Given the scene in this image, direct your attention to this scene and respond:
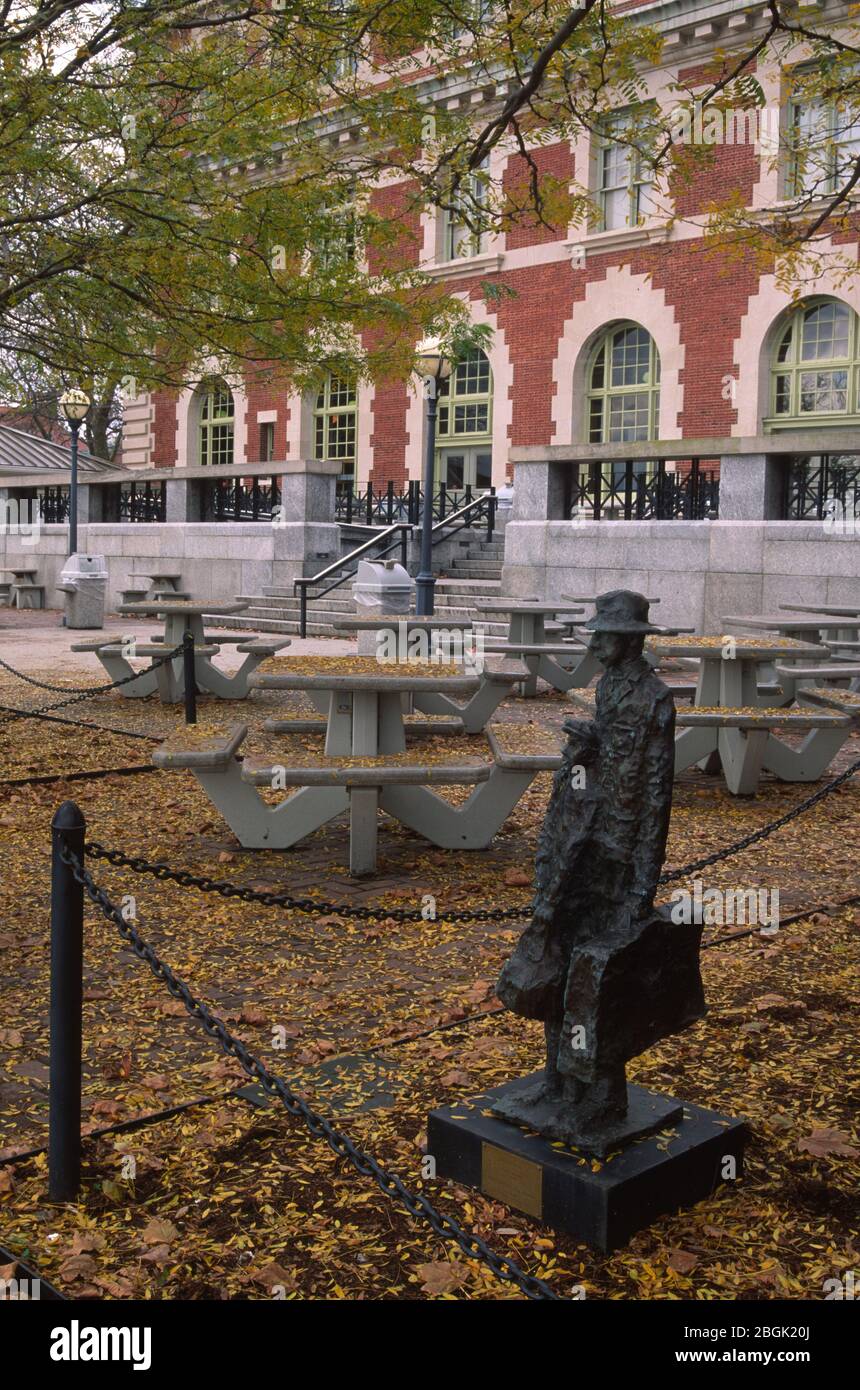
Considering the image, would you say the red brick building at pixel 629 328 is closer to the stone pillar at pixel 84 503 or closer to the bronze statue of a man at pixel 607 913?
the stone pillar at pixel 84 503

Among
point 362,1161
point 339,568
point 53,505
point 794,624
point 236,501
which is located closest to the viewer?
point 362,1161

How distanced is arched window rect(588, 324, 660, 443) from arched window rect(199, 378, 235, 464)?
38.2 ft

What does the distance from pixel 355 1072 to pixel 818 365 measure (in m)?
23.5

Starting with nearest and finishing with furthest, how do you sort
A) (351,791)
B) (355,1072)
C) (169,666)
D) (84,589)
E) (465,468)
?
1. (355,1072)
2. (351,791)
3. (169,666)
4. (84,589)
5. (465,468)

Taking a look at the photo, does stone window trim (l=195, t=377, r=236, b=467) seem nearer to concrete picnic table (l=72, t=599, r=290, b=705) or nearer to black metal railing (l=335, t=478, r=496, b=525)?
black metal railing (l=335, t=478, r=496, b=525)

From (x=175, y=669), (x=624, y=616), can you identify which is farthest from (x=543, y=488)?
(x=624, y=616)

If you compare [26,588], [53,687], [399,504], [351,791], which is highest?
[399,504]

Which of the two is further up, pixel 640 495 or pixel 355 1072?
pixel 640 495

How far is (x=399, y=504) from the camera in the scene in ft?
93.0

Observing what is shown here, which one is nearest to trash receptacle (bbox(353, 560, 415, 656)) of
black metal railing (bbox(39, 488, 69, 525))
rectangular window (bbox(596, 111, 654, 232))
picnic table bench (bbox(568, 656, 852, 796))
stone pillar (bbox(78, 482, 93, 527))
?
picnic table bench (bbox(568, 656, 852, 796))

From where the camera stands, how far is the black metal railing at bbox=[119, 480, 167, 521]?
27.0 meters

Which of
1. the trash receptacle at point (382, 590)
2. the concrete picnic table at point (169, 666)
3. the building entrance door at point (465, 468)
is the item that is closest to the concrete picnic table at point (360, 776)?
the concrete picnic table at point (169, 666)

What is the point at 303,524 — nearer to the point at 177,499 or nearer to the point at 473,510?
the point at 177,499
